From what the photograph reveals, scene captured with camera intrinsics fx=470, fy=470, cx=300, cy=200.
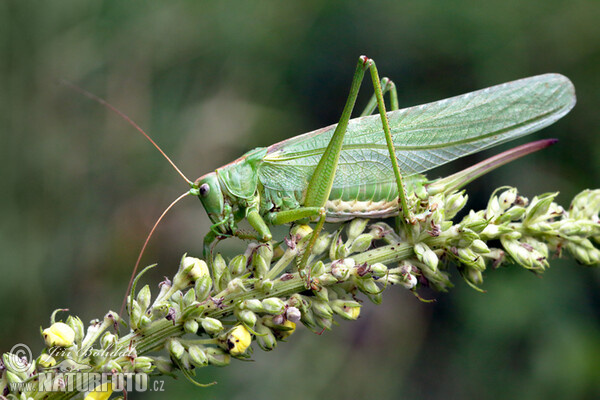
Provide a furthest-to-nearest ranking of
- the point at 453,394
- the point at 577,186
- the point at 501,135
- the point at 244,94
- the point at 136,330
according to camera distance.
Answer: the point at 244,94 < the point at 453,394 < the point at 577,186 < the point at 501,135 < the point at 136,330

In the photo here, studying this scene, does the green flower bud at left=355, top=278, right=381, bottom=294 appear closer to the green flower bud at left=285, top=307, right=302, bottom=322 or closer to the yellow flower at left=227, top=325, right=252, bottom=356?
the green flower bud at left=285, top=307, right=302, bottom=322

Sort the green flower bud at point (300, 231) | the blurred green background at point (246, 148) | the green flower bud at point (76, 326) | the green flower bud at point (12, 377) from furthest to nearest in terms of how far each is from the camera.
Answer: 1. the blurred green background at point (246, 148)
2. the green flower bud at point (300, 231)
3. the green flower bud at point (76, 326)
4. the green flower bud at point (12, 377)

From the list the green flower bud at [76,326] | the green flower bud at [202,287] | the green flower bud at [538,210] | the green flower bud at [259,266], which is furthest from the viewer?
the green flower bud at [538,210]

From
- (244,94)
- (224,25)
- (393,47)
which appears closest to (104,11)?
(224,25)

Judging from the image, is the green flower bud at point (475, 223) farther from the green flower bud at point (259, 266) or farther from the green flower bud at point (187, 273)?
the green flower bud at point (187, 273)

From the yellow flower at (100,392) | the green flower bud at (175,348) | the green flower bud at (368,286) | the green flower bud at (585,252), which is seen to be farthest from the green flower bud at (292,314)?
the green flower bud at (585,252)

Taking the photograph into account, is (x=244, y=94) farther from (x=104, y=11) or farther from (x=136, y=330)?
(x=136, y=330)
